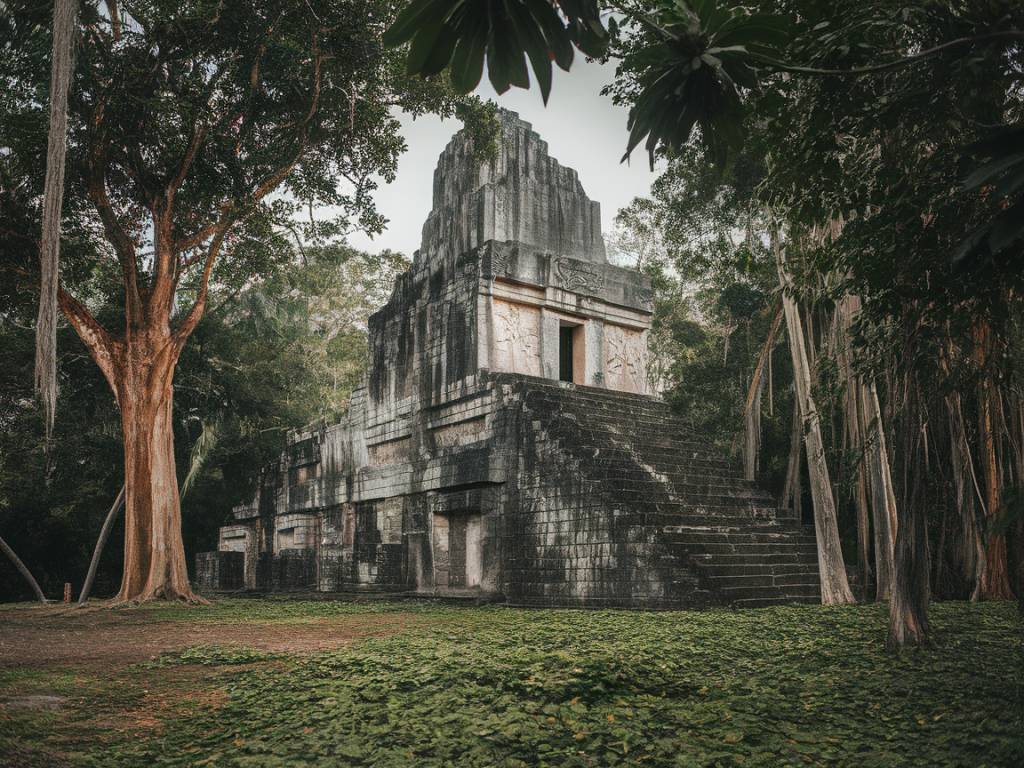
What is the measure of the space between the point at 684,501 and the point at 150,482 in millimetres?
7246

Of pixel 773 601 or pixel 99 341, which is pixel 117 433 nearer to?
pixel 99 341

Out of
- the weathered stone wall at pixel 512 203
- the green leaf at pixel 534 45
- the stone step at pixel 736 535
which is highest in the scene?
the weathered stone wall at pixel 512 203

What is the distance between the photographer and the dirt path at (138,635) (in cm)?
581

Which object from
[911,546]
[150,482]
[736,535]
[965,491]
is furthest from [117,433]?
[911,546]

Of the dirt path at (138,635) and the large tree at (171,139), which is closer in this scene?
the dirt path at (138,635)

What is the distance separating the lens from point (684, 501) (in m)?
9.56

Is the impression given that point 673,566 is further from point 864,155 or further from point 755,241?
point 755,241

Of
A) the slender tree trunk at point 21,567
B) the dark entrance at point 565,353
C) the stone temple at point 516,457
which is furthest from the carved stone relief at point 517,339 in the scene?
the slender tree trunk at point 21,567

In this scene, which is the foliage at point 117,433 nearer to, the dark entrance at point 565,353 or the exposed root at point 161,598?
the dark entrance at point 565,353

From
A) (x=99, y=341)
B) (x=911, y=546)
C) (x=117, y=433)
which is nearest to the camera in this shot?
(x=911, y=546)

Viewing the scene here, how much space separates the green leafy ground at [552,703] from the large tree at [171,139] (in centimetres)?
638

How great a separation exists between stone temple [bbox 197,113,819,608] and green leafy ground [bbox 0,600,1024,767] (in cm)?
272

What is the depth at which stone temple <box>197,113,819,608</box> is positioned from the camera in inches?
348

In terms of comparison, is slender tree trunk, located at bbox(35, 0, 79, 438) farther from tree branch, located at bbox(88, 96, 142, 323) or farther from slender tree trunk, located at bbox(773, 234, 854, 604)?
slender tree trunk, located at bbox(773, 234, 854, 604)
